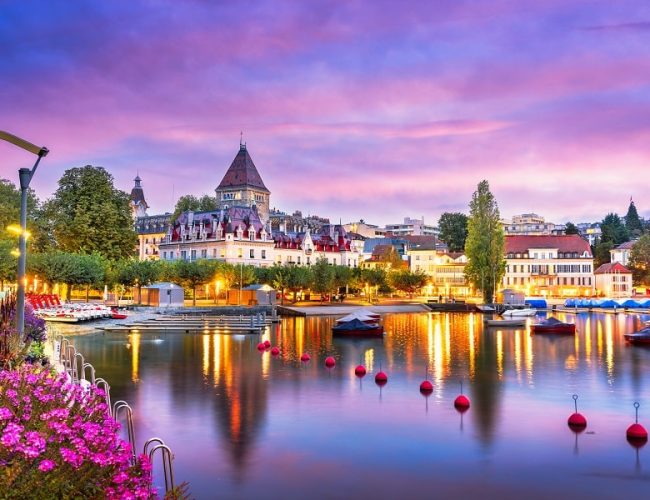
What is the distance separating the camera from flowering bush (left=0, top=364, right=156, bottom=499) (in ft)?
28.8

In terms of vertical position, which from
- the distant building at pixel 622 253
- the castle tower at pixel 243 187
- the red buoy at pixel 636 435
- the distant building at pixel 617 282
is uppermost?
the castle tower at pixel 243 187

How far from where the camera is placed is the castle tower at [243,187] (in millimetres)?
156000

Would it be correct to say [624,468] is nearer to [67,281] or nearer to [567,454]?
[567,454]

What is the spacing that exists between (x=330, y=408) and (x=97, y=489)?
20775 millimetres

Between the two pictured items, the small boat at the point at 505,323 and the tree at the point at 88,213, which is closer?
the small boat at the point at 505,323

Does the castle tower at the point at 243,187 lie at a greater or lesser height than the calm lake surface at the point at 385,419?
greater

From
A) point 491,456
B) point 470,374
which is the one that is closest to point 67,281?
point 470,374

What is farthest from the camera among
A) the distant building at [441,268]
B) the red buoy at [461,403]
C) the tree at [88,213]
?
the distant building at [441,268]

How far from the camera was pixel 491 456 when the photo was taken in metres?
22.2

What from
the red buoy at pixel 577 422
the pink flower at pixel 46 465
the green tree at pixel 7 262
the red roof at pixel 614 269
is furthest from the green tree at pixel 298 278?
the pink flower at pixel 46 465

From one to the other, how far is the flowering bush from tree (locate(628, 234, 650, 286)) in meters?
164

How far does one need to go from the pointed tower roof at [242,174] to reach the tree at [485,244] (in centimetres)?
6061

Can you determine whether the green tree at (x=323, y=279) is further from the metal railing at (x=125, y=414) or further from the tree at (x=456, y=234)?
the tree at (x=456, y=234)

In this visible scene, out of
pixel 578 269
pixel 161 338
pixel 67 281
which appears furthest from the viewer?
pixel 578 269
